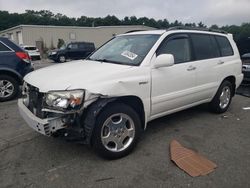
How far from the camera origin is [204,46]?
517 centimetres

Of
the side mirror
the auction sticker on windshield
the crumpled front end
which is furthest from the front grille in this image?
the side mirror

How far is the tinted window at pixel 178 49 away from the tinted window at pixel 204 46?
23 cm

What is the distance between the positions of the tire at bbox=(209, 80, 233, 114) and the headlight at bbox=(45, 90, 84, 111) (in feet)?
10.7

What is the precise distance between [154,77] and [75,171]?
1716 mm

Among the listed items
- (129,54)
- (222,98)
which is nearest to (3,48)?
(129,54)

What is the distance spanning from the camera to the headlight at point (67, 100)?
3252 millimetres

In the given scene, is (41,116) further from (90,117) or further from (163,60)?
(163,60)

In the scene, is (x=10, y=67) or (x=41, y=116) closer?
(x=41, y=116)

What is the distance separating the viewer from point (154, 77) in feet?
13.1

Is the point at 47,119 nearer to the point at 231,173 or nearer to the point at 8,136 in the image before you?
the point at 8,136

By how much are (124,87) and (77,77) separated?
630mm

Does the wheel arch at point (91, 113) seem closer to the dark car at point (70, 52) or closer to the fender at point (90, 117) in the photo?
the fender at point (90, 117)

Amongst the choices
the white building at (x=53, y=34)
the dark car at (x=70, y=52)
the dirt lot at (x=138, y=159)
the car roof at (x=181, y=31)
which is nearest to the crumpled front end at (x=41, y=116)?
the dirt lot at (x=138, y=159)

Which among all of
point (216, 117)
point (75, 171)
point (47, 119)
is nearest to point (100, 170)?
point (75, 171)
